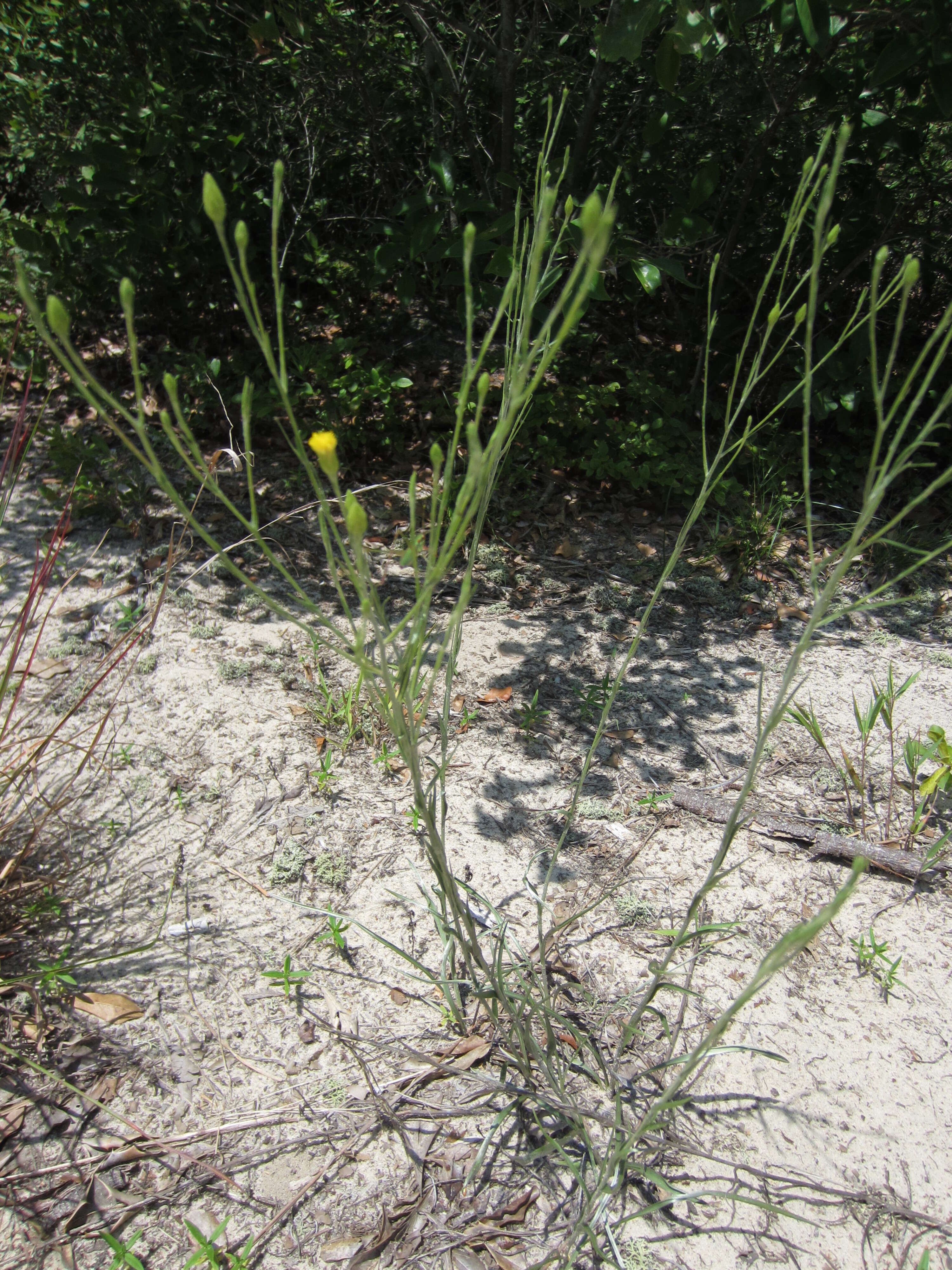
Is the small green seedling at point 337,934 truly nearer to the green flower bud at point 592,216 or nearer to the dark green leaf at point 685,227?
the green flower bud at point 592,216

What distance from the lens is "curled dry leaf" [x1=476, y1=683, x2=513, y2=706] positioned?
2518 mm

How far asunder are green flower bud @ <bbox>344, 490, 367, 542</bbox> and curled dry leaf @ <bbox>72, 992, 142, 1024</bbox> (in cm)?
143

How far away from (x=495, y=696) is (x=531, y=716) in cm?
19

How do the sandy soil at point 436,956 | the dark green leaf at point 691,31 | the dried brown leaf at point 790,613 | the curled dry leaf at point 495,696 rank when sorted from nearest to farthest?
1. the sandy soil at point 436,956
2. the dark green leaf at point 691,31
3. the curled dry leaf at point 495,696
4. the dried brown leaf at point 790,613

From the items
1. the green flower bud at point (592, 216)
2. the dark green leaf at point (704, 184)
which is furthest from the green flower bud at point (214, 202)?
the dark green leaf at point (704, 184)

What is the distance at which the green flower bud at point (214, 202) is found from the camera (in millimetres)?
733

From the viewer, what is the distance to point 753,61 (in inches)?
116

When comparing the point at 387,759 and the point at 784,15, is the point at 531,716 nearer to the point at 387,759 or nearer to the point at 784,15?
the point at 387,759

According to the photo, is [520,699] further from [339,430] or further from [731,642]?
[339,430]

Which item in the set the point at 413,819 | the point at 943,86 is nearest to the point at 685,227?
the point at 943,86

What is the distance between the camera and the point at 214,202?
75cm

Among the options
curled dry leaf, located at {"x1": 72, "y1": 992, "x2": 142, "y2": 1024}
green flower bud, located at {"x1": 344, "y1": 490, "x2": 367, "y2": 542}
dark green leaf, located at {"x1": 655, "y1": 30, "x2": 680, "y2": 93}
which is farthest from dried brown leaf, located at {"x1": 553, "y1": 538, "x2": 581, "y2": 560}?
green flower bud, located at {"x1": 344, "y1": 490, "x2": 367, "y2": 542}

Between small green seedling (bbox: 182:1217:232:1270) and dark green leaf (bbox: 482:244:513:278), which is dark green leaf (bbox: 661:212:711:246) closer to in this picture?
dark green leaf (bbox: 482:244:513:278)

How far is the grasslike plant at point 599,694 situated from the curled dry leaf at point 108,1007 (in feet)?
2.07
